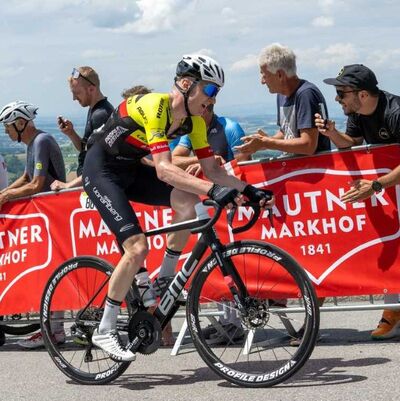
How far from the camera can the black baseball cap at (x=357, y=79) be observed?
7.08 metres

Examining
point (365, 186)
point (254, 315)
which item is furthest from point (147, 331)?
point (365, 186)

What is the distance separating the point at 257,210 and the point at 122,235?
1.00 metres

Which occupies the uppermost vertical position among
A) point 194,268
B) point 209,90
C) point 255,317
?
point 209,90

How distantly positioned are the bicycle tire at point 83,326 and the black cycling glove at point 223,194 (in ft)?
3.77

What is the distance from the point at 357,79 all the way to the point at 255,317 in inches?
89.0

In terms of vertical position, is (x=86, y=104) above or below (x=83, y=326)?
above

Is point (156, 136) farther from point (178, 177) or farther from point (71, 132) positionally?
point (71, 132)

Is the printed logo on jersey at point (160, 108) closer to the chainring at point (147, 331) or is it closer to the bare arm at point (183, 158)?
the chainring at point (147, 331)

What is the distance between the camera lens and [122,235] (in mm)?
6191

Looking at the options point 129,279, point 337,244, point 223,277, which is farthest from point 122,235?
point 337,244

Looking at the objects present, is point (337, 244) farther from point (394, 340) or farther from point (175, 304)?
point (175, 304)

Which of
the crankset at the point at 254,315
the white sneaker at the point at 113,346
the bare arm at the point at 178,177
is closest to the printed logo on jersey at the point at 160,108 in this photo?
the bare arm at the point at 178,177

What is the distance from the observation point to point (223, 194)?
570 cm

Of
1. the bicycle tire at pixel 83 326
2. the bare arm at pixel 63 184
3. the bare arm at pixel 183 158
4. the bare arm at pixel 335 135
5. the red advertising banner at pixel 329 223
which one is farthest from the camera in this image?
Result: the bare arm at pixel 63 184
